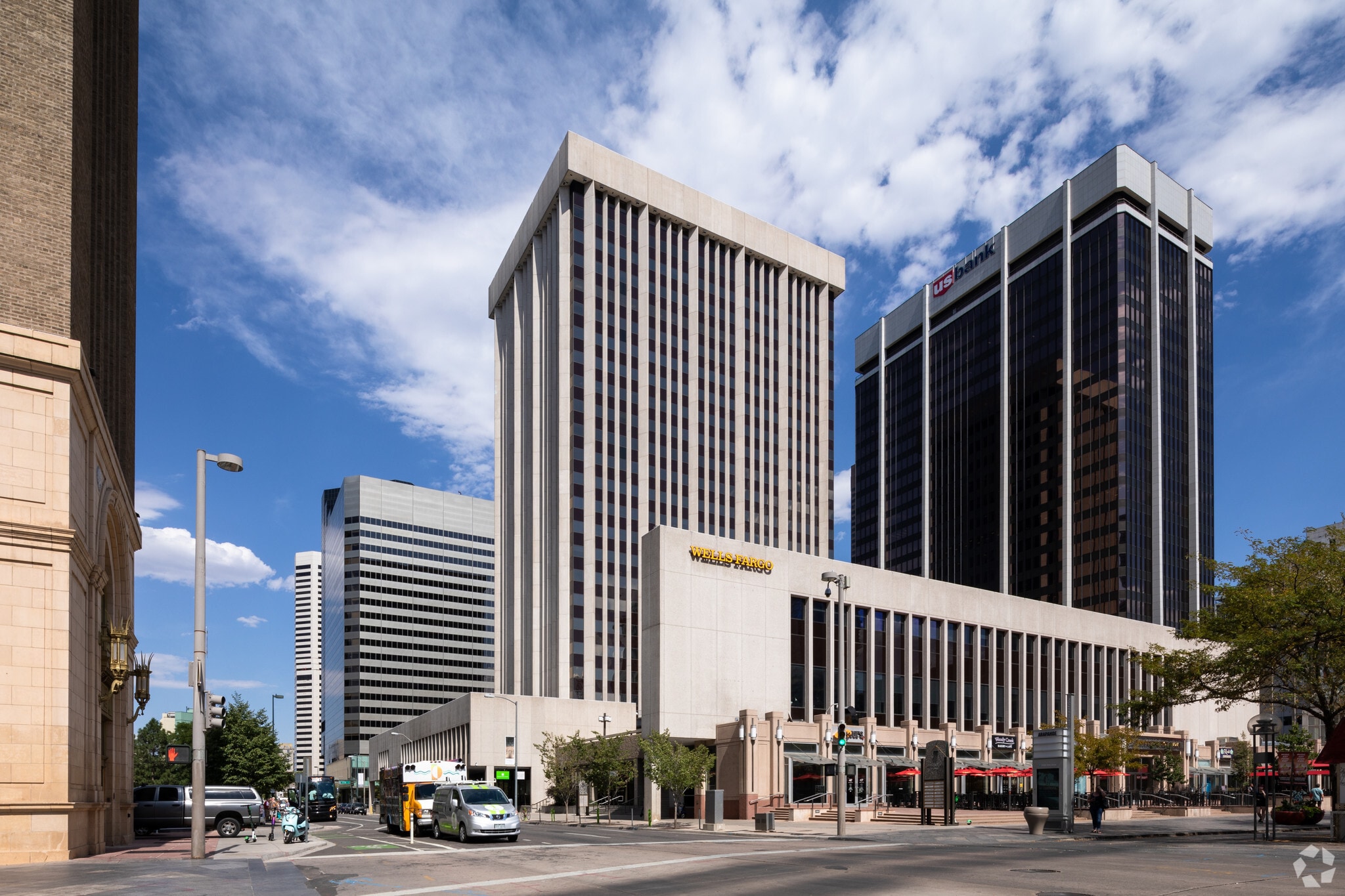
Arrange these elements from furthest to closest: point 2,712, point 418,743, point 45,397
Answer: point 418,743, point 45,397, point 2,712

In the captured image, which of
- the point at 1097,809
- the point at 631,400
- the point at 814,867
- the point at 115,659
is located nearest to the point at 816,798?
the point at 1097,809

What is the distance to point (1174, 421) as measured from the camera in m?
136

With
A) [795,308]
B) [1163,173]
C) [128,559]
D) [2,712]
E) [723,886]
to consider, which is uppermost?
[1163,173]

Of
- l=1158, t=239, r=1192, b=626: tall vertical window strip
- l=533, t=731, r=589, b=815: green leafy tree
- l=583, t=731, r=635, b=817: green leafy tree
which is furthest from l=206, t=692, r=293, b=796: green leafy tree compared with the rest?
l=1158, t=239, r=1192, b=626: tall vertical window strip

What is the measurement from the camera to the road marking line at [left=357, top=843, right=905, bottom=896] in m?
17.6

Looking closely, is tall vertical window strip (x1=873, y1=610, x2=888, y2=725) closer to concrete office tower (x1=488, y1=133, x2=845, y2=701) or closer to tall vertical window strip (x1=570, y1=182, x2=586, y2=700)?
concrete office tower (x1=488, y1=133, x2=845, y2=701)

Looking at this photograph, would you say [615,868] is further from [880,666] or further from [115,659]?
[880,666]

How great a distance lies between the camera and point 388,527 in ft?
623

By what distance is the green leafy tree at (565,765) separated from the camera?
2717 inches

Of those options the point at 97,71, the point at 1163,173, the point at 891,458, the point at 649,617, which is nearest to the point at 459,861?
the point at 97,71

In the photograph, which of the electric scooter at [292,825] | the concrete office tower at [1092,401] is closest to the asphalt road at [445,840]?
the electric scooter at [292,825]

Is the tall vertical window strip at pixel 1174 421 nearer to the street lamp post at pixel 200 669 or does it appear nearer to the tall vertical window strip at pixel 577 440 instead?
the tall vertical window strip at pixel 577 440

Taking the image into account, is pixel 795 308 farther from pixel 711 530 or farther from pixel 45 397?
pixel 45 397

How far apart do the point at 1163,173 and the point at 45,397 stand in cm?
14605
